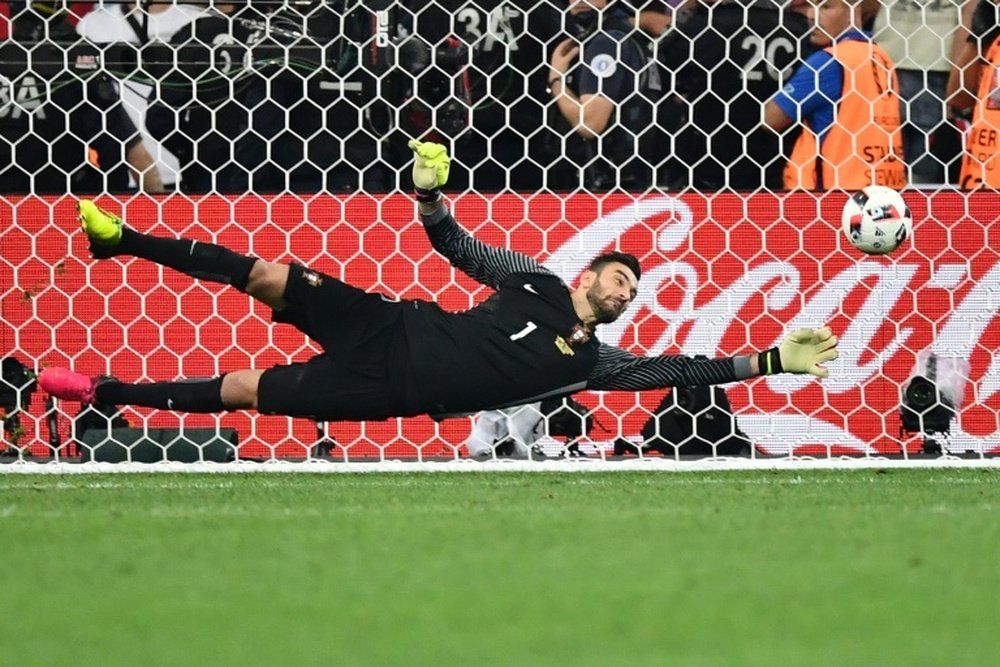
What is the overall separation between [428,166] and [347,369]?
86cm

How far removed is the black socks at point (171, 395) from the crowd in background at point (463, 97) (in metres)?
1.53

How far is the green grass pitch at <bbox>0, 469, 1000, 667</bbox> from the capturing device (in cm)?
310

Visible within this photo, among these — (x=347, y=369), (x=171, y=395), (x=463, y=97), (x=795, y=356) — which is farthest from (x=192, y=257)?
(x=795, y=356)

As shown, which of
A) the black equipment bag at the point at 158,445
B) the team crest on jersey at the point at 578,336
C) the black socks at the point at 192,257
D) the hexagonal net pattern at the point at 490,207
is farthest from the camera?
the hexagonal net pattern at the point at 490,207

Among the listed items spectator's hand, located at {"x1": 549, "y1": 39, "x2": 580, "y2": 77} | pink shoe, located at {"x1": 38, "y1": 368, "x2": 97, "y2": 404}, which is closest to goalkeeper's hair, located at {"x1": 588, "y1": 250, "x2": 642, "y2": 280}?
spectator's hand, located at {"x1": 549, "y1": 39, "x2": 580, "y2": 77}

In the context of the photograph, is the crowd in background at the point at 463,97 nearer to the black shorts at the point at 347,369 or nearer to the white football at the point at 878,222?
the white football at the point at 878,222

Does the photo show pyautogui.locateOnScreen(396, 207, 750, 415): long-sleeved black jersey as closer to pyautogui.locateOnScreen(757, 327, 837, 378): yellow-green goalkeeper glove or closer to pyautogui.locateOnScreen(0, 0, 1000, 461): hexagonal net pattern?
pyautogui.locateOnScreen(757, 327, 837, 378): yellow-green goalkeeper glove

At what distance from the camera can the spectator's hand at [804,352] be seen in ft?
22.0

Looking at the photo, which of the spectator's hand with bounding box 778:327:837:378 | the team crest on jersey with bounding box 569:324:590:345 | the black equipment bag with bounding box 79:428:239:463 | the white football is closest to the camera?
the spectator's hand with bounding box 778:327:837:378

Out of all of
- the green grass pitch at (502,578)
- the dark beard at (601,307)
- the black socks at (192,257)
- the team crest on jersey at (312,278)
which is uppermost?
the black socks at (192,257)

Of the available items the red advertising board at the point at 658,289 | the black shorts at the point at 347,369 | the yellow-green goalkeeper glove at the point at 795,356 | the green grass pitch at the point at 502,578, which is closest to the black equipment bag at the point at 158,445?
the red advertising board at the point at 658,289

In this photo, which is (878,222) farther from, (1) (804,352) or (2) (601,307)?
(2) (601,307)

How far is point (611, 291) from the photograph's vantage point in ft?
22.4

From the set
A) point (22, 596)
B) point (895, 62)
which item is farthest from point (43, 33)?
point (22, 596)
